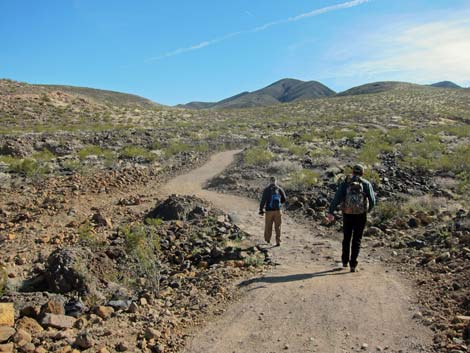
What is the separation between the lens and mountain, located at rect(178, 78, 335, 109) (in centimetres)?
14462

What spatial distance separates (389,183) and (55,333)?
12.2 metres

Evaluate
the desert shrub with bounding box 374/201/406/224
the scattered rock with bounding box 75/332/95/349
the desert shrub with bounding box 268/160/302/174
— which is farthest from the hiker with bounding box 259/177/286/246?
the desert shrub with bounding box 268/160/302/174

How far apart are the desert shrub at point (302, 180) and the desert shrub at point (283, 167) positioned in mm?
1064

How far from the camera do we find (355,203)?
6828mm

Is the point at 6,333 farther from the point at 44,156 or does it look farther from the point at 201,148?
the point at 201,148

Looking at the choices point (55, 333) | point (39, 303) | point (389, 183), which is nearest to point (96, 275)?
point (39, 303)

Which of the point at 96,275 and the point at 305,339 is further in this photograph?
the point at 96,275

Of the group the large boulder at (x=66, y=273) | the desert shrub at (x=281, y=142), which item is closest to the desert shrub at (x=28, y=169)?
the large boulder at (x=66, y=273)

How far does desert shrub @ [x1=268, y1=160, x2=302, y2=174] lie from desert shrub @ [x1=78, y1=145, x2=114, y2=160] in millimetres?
7357

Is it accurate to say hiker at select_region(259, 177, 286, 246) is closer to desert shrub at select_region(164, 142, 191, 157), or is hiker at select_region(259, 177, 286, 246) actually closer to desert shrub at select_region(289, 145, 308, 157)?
desert shrub at select_region(289, 145, 308, 157)

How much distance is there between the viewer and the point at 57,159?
17984mm

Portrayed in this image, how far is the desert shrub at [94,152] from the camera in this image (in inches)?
750

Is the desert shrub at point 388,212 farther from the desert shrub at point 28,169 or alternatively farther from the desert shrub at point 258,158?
the desert shrub at point 28,169

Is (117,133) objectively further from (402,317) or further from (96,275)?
(402,317)
